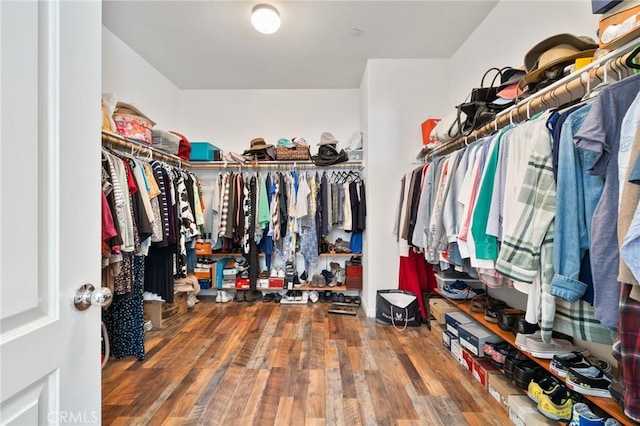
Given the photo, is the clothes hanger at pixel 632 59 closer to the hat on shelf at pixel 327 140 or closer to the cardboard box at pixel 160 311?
the hat on shelf at pixel 327 140

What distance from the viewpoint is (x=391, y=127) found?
9.80 feet

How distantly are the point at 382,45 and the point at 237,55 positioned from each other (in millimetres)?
1465

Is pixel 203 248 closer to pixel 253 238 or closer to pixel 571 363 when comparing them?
pixel 253 238

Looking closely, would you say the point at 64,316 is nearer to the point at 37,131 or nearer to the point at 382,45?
the point at 37,131

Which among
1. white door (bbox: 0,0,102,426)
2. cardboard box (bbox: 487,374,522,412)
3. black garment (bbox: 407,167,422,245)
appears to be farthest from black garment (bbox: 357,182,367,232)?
white door (bbox: 0,0,102,426)

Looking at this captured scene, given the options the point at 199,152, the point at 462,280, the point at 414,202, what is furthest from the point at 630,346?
the point at 199,152

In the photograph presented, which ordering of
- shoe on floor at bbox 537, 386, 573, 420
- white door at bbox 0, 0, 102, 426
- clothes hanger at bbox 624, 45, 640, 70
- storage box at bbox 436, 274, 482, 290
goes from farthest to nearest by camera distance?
storage box at bbox 436, 274, 482, 290
shoe on floor at bbox 537, 386, 573, 420
clothes hanger at bbox 624, 45, 640, 70
white door at bbox 0, 0, 102, 426

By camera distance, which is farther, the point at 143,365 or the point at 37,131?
the point at 143,365

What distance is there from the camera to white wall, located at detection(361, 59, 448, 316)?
298 cm

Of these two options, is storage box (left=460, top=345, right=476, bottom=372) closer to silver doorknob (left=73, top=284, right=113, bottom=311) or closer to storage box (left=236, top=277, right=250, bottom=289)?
silver doorknob (left=73, top=284, right=113, bottom=311)

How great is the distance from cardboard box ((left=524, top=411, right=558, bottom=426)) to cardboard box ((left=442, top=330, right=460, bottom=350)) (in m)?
0.73

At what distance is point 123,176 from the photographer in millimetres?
1884

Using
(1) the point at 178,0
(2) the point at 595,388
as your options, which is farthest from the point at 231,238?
(2) the point at 595,388

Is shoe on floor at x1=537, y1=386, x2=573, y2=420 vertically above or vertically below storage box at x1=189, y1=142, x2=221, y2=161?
below
